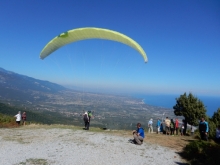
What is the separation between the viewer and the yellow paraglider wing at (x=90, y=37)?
1177cm

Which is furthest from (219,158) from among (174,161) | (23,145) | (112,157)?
(23,145)

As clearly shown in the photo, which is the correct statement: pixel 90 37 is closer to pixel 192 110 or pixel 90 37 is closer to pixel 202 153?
pixel 202 153

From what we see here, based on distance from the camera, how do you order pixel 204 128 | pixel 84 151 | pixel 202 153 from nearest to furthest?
pixel 202 153 → pixel 84 151 → pixel 204 128

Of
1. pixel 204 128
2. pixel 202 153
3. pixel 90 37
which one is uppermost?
pixel 90 37

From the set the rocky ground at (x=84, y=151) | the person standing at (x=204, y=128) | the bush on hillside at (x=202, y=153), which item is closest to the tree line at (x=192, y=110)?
the person standing at (x=204, y=128)

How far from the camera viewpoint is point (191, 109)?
1212 inches

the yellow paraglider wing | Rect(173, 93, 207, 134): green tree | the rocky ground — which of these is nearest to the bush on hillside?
the rocky ground

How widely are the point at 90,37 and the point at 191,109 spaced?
78.4ft

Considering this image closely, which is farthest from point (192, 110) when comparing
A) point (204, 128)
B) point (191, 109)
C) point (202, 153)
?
point (202, 153)

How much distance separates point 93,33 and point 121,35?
1.75 meters

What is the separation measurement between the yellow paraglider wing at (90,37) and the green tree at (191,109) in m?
21.9

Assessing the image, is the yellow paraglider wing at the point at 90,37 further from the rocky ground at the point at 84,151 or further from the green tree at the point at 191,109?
the green tree at the point at 191,109

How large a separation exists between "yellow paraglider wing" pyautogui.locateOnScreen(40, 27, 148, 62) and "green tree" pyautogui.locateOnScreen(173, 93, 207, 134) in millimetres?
21937

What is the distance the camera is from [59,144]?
41.2 feet
